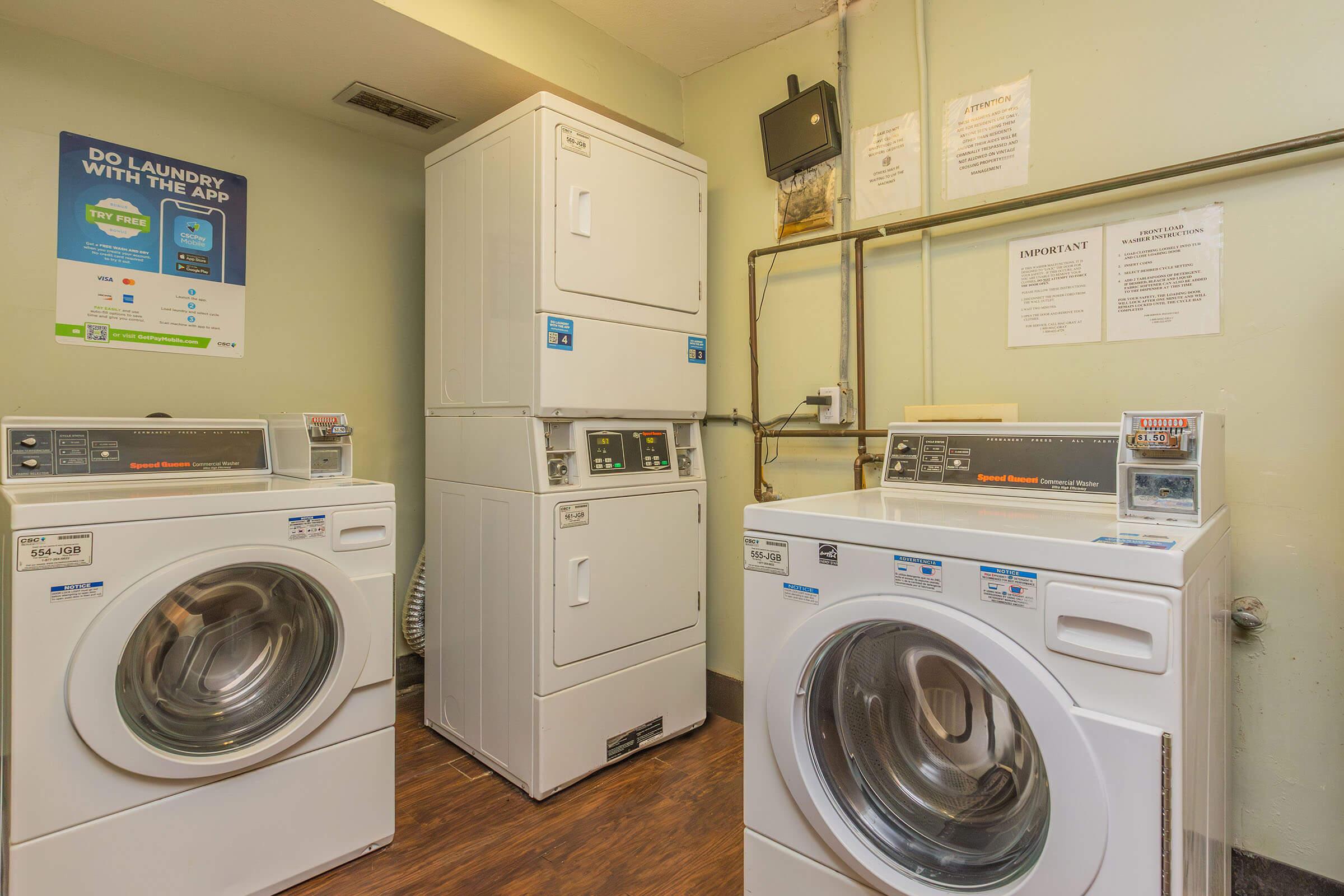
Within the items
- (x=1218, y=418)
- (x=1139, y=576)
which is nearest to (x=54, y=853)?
(x=1139, y=576)

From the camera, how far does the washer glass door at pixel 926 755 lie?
1.07 m

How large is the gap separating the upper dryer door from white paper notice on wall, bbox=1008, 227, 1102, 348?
3.36 feet

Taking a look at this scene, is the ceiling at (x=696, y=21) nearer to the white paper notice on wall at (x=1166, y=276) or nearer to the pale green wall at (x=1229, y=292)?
the pale green wall at (x=1229, y=292)

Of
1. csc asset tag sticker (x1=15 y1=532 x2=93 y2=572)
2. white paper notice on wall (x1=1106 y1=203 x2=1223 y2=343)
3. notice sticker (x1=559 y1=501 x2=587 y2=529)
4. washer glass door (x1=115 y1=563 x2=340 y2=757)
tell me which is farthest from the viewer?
notice sticker (x1=559 y1=501 x2=587 y2=529)

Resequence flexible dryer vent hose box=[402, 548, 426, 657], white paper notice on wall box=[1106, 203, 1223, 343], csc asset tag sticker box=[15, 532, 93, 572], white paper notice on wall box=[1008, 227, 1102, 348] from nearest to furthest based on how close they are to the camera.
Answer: csc asset tag sticker box=[15, 532, 93, 572] < white paper notice on wall box=[1106, 203, 1223, 343] < white paper notice on wall box=[1008, 227, 1102, 348] < flexible dryer vent hose box=[402, 548, 426, 657]

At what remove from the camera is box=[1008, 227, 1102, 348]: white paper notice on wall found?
5.72 feet

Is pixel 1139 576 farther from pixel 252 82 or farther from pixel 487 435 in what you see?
pixel 252 82

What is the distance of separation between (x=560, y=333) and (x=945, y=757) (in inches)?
56.2

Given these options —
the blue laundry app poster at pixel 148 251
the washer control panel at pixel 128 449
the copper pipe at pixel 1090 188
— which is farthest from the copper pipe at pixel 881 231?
the blue laundry app poster at pixel 148 251

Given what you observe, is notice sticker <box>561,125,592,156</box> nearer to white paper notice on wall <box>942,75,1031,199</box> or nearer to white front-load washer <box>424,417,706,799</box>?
white front-load washer <box>424,417,706,799</box>

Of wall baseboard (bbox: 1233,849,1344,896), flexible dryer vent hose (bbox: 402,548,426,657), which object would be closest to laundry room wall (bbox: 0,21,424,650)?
flexible dryer vent hose (bbox: 402,548,426,657)

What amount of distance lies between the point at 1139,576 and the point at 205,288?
2.52 metres

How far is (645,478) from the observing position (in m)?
2.21

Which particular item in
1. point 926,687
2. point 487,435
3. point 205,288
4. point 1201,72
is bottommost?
point 926,687
